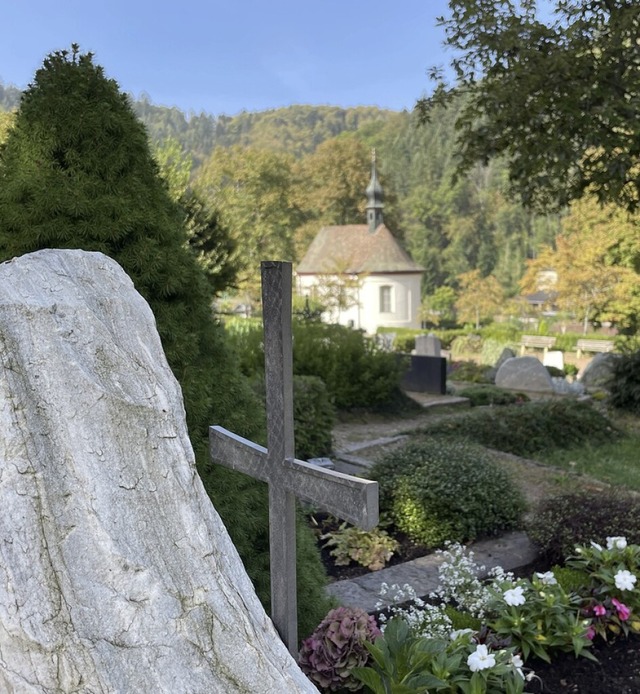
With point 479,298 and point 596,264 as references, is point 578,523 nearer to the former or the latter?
point 596,264

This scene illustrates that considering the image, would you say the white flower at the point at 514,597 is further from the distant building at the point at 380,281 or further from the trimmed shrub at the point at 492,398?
the distant building at the point at 380,281

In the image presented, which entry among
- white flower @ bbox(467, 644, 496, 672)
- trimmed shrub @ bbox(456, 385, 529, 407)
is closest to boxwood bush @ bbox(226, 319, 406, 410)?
trimmed shrub @ bbox(456, 385, 529, 407)

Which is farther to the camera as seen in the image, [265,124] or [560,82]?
[265,124]

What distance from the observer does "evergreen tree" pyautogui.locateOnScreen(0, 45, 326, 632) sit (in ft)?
9.16

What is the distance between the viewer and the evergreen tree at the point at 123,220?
279 cm

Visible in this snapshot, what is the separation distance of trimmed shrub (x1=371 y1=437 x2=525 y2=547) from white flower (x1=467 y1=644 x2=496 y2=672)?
97.4 inches

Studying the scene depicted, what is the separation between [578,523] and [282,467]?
2963 mm

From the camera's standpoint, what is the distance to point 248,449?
8.39 feet

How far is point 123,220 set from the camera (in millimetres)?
2834

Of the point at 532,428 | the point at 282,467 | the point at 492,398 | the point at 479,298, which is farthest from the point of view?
the point at 479,298

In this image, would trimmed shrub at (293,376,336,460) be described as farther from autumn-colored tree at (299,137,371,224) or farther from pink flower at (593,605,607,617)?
autumn-colored tree at (299,137,371,224)

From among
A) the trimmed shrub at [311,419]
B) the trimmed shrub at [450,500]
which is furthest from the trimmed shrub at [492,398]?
the trimmed shrub at [450,500]

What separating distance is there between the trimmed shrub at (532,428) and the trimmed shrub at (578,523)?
432cm

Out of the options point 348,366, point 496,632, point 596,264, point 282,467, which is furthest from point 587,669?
point 596,264
